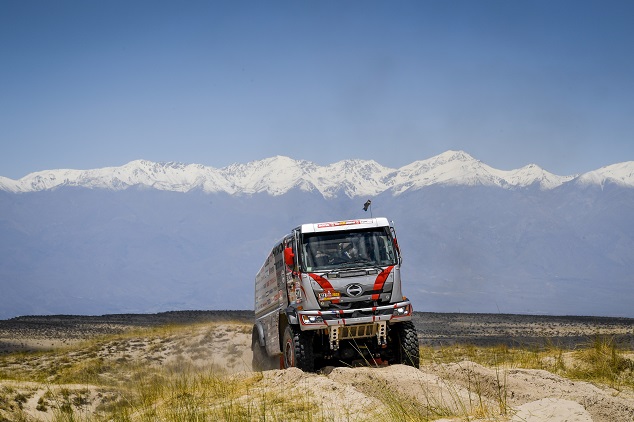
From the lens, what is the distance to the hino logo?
53.0 feet

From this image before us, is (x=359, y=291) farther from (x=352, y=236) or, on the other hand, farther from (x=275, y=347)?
(x=275, y=347)

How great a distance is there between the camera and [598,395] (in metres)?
10.6

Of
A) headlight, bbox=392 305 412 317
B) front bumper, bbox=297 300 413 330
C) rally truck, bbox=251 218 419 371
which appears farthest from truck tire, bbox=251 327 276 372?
headlight, bbox=392 305 412 317

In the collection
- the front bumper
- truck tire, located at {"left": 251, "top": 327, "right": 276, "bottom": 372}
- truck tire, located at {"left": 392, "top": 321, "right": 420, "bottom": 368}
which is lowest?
truck tire, located at {"left": 251, "top": 327, "right": 276, "bottom": 372}

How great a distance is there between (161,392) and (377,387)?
229 inches

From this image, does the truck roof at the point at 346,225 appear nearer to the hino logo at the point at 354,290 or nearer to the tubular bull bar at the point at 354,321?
the hino logo at the point at 354,290

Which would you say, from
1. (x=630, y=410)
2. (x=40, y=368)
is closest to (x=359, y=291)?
(x=630, y=410)

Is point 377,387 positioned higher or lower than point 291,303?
lower

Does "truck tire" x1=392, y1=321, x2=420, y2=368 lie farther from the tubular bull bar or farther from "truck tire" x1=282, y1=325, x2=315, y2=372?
"truck tire" x1=282, y1=325, x2=315, y2=372

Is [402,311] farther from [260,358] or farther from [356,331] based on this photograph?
[260,358]

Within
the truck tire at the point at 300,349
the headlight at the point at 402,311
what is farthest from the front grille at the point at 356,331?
the truck tire at the point at 300,349

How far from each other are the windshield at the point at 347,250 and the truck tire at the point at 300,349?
1.66 metres

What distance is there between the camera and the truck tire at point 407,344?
16.6m

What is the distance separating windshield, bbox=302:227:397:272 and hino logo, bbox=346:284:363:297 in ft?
1.66
